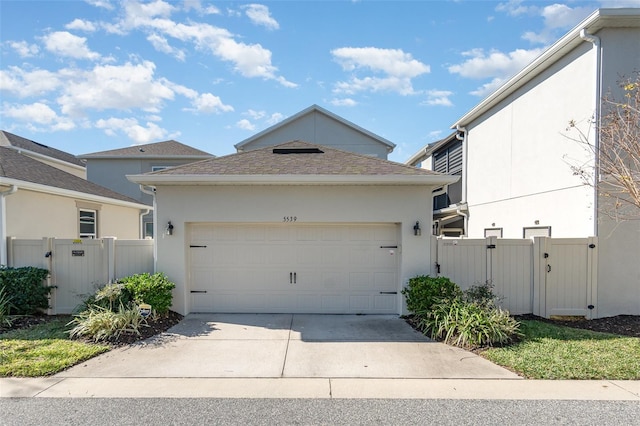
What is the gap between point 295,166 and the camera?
754cm

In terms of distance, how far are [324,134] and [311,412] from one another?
45.0 feet

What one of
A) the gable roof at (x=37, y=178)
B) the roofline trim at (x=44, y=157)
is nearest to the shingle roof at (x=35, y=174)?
the gable roof at (x=37, y=178)

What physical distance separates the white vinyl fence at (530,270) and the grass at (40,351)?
6.79 metres

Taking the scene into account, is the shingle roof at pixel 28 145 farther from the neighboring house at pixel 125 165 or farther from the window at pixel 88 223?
the window at pixel 88 223

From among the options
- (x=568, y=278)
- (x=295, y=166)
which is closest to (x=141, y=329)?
(x=295, y=166)

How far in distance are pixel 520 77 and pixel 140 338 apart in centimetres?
1071

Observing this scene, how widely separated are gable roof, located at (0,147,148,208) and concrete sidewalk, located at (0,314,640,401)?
5.60m

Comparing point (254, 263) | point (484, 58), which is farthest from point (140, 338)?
point (484, 58)

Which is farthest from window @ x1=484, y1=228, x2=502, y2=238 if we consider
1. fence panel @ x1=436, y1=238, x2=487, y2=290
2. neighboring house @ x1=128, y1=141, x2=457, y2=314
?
neighboring house @ x1=128, y1=141, x2=457, y2=314

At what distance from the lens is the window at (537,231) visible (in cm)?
790

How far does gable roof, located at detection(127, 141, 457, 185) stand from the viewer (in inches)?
273

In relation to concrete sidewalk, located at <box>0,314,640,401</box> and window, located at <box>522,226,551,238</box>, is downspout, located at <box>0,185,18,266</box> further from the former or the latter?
window, located at <box>522,226,551,238</box>

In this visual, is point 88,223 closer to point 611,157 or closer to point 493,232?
point 493,232

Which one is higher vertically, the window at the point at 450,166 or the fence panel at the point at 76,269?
the window at the point at 450,166
